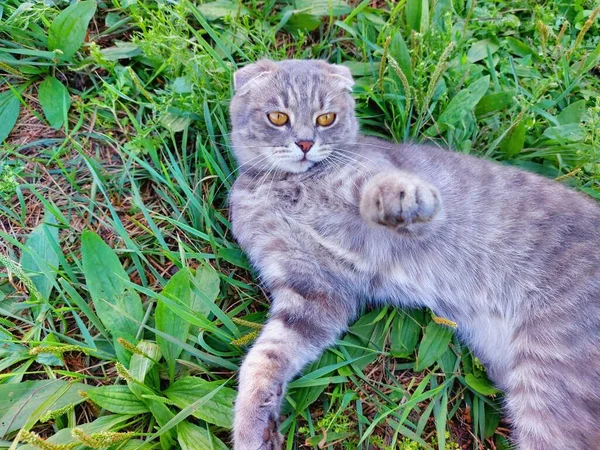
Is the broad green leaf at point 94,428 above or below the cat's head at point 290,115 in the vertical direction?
below

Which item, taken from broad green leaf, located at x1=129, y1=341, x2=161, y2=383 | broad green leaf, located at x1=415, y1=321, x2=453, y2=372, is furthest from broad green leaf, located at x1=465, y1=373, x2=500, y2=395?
broad green leaf, located at x1=129, y1=341, x2=161, y2=383

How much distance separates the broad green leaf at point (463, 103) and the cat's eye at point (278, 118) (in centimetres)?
105

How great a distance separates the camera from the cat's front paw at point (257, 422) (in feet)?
7.75

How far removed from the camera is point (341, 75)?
3.03 meters

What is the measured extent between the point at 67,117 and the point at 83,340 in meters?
1.44

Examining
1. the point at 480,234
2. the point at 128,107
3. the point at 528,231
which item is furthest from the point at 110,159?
the point at 528,231

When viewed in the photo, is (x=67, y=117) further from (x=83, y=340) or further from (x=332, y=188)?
(x=332, y=188)

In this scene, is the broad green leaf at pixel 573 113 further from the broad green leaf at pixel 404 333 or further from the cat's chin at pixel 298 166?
the cat's chin at pixel 298 166

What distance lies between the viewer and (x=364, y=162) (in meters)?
2.80

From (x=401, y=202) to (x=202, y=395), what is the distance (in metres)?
1.35

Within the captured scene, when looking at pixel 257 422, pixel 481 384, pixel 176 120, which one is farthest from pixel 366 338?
pixel 176 120

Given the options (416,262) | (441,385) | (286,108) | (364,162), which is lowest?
(441,385)

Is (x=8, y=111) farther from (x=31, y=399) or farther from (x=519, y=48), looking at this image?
(x=519, y=48)

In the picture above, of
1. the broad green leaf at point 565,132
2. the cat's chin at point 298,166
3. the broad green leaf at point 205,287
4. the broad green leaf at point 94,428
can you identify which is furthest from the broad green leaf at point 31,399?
the broad green leaf at point 565,132
